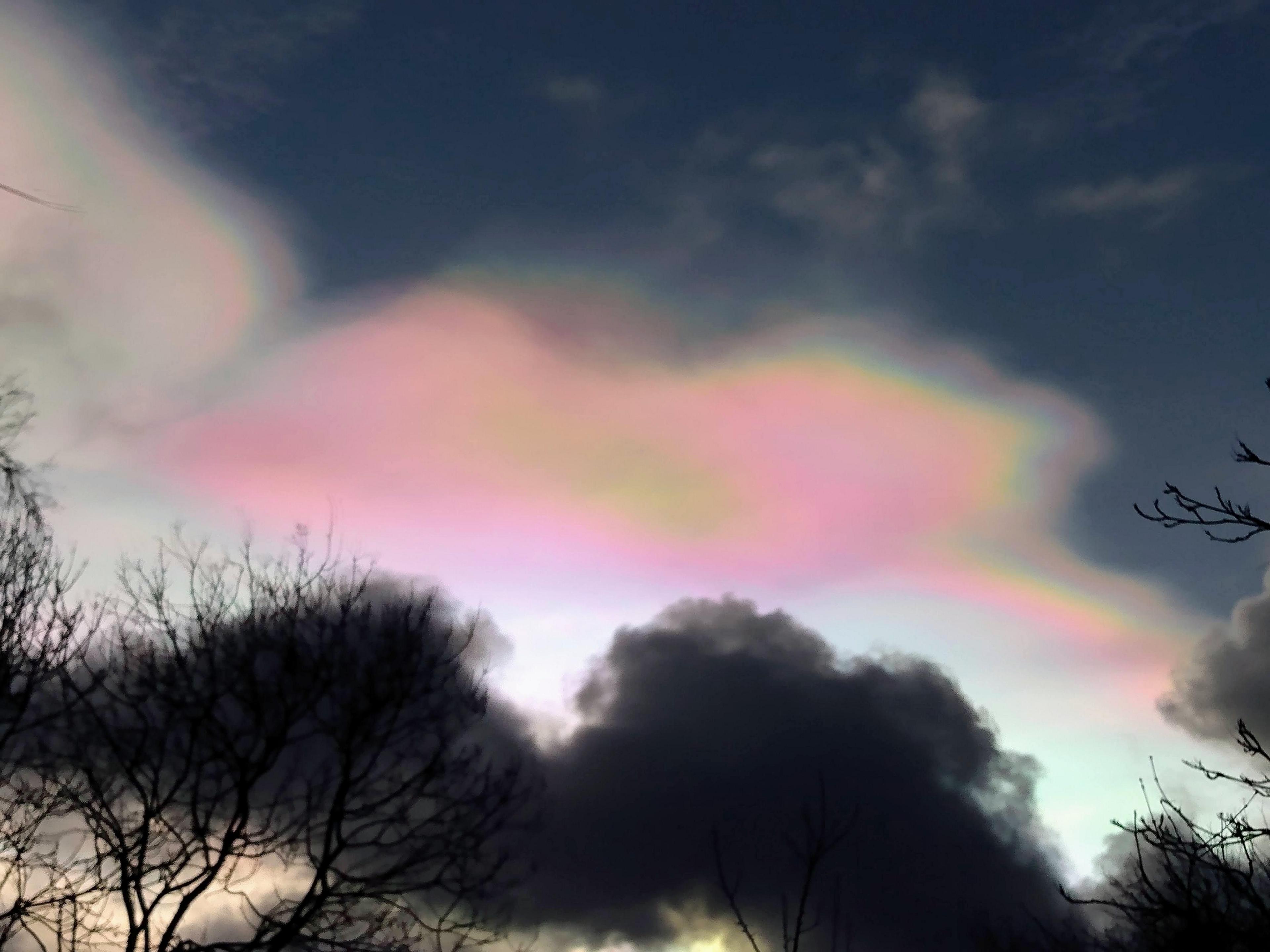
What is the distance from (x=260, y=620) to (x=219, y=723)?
1.57 meters

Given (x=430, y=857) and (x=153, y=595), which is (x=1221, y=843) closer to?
(x=430, y=857)

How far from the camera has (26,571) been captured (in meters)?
14.8

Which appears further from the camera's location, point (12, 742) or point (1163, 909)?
point (12, 742)

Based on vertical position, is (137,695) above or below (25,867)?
above

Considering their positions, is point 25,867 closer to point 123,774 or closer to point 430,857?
point 123,774

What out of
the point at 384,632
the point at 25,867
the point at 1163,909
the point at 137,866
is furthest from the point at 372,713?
the point at 1163,909

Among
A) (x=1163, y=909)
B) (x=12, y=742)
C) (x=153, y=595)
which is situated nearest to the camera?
(x=1163, y=909)

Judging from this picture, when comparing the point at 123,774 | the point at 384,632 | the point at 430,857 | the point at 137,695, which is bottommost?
the point at 430,857

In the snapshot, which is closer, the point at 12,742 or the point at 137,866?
the point at 137,866

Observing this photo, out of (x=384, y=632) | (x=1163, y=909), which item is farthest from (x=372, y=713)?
(x=1163, y=909)

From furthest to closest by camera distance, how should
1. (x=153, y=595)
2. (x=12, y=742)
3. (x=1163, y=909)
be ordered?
(x=153, y=595)
(x=12, y=742)
(x=1163, y=909)

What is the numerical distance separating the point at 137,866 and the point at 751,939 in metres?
7.71

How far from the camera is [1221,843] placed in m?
9.13

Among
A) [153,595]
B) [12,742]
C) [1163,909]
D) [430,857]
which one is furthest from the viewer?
[153,595]
